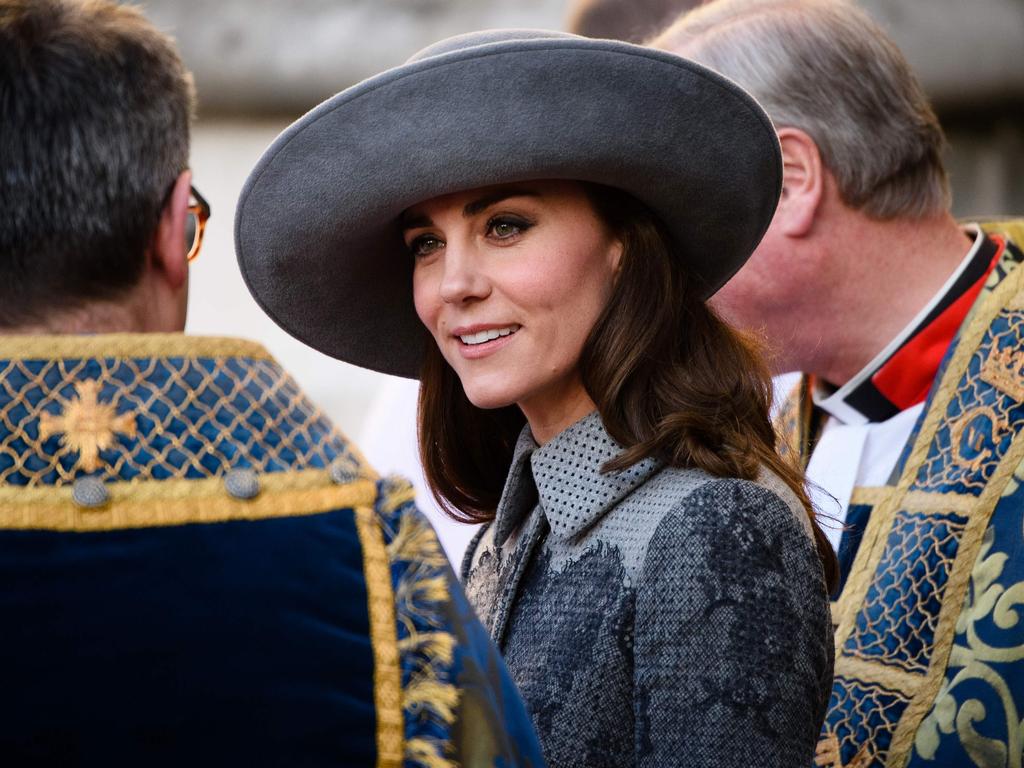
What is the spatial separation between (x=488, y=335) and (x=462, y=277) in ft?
0.32

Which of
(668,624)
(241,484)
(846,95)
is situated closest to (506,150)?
(668,624)

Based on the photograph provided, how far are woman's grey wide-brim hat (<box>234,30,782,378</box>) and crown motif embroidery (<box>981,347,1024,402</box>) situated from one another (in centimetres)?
65

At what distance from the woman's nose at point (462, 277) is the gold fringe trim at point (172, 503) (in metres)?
0.75

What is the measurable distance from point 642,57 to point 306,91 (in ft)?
15.3

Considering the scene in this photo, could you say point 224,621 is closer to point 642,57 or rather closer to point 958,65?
point 642,57

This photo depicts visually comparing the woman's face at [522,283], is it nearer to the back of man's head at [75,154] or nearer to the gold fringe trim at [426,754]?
the back of man's head at [75,154]

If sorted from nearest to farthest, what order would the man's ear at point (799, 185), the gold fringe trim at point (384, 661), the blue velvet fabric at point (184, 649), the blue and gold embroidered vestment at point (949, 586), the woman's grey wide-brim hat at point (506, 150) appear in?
1. the blue velvet fabric at point (184, 649)
2. the gold fringe trim at point (384, 661)
3. the woman's grey wide-brim hat at point (506, 150)
4. the blue and gold embroidered vestment at point (949, 586)
5. the man's ear at point (799, 185)

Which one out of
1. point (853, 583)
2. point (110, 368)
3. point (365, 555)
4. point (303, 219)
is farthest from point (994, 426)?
point (110, 368)

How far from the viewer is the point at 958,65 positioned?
5949mm

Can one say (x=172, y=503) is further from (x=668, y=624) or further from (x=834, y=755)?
(x=834, y=755)

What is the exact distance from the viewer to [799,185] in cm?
310

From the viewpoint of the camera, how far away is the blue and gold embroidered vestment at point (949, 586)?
2377 millimetres

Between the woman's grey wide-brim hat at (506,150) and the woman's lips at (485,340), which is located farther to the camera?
the woman's lips at (485,340)

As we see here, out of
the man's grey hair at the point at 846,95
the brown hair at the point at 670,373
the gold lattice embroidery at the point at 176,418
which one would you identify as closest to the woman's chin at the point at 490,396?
the brown hair at the point at 670,373
